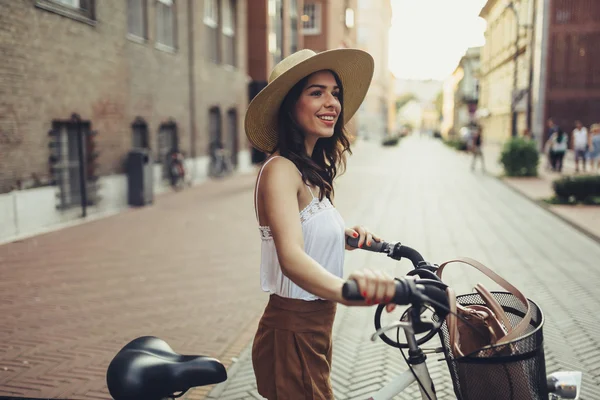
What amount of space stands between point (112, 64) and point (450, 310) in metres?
12.2

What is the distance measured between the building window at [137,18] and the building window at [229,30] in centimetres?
635

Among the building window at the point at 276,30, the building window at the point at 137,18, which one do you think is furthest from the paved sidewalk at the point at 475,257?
the building window at the point at 276,30

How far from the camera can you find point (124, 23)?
42.9 feet

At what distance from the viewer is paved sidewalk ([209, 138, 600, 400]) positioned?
4.28m

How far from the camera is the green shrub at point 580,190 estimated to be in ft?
43.9

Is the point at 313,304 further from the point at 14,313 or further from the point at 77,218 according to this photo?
the point at 77,218

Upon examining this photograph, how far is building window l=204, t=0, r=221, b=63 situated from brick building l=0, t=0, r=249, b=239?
0.11m

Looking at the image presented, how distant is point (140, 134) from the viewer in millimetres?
14945

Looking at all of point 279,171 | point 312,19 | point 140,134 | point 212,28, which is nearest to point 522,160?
point 212,28

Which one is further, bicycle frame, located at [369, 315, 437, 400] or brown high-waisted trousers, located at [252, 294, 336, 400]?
brown high-waisted trousers, located at [252, 294, 336, 400]

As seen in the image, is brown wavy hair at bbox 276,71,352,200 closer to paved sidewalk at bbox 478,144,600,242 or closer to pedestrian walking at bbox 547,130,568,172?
paved sidewalk at bbox 478,144,600,242

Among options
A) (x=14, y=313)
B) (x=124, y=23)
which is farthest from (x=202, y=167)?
(x=14, y=313)

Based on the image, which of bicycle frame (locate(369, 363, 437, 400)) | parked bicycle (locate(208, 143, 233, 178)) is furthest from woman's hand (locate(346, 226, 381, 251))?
parked bicycle (locate(208, 143, 233, 178))

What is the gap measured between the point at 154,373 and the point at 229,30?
828 inches
